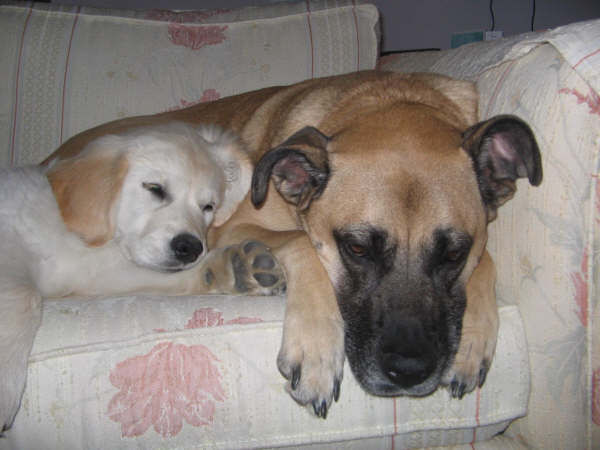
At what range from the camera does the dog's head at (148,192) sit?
5.27ft

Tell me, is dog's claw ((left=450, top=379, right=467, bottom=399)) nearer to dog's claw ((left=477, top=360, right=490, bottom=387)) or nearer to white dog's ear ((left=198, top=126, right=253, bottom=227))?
dog's claw ((left=477, top=360, right=490, bottom=387))

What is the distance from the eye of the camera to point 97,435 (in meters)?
1.07

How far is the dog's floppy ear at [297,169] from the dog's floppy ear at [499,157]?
17.5 inches

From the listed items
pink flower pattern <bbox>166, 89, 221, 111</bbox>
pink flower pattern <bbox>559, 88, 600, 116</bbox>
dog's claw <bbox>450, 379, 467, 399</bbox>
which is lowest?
dog's claw <bbox>450, 379, 467, 399</bbox>

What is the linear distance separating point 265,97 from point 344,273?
126 cm

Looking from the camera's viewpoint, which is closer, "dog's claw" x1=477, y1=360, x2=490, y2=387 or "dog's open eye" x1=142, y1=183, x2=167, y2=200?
"dog's claw" x1=477, y1=360, x2=490, y2=387

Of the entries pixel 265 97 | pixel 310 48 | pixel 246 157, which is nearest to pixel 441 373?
pixel 246 157

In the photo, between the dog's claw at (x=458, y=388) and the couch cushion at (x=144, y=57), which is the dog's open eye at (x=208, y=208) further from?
the dog's claw at (x=458, y=388)

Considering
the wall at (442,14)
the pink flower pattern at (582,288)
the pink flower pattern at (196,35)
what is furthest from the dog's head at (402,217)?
the wall at (442,14)

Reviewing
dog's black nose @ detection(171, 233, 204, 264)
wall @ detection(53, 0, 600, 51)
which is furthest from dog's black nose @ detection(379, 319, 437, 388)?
wall @ detection(53, 0, 600, 51)

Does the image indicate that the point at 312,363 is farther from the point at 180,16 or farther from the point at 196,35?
the point at 180,16

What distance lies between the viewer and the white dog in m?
1.41

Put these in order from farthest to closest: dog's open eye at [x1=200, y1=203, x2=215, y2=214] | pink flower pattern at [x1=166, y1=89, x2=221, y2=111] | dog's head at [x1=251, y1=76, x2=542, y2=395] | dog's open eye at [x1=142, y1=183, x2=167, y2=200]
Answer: pink flower pattern at [x1=166, y1=89, x2=221, y2=111], dog's open eye at [x1=200, y1=203, x2=215, y2=214], dog's open eye at [x1=142, y1=183, x2=167, y2=200], dog's head at [x1=251, y1=76, x2=542, y2=395]

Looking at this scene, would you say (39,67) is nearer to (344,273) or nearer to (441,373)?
(344,273)
